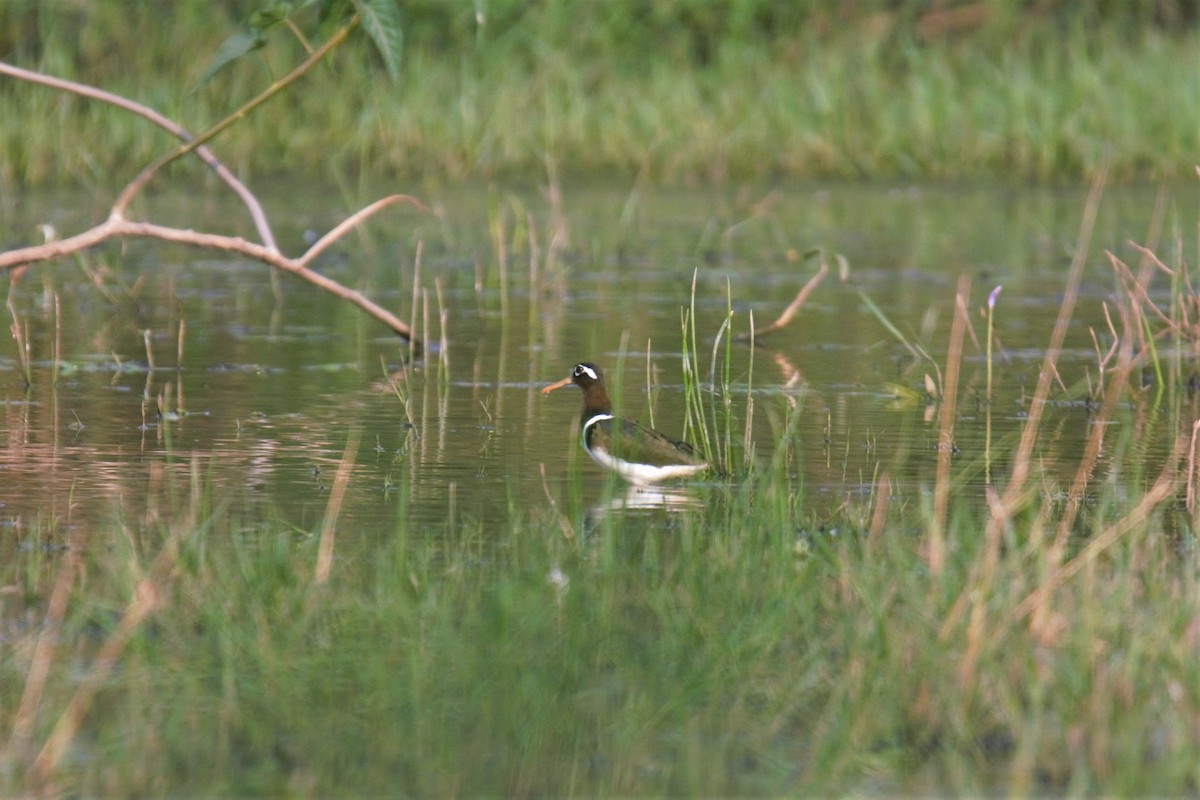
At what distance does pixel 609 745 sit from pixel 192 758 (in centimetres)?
78

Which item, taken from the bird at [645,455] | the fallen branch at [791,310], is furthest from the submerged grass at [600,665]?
the fallen branch at [791,310]

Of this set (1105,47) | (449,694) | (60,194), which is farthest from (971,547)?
(1105,47)

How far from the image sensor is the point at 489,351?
10.6 meters

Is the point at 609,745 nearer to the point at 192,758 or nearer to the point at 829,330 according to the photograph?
the point at 192,758

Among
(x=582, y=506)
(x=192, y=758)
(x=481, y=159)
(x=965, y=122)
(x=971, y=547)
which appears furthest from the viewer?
(x=965, y=122)

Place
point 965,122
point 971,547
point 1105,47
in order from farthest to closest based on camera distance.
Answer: point 1105,47 < point 965,122 < point 971,547

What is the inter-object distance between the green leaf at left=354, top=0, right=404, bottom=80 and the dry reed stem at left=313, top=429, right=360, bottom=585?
1244 millimetres

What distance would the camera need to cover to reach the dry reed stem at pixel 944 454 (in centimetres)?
495

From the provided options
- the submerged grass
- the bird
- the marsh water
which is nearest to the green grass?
the submerged grass

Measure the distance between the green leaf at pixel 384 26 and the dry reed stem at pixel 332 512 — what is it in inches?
49.0

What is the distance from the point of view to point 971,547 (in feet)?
18.3

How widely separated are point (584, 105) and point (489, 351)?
9862mm

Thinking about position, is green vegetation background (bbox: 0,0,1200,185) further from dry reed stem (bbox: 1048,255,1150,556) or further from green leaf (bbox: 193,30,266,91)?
green leaf (bbox: 193,30,266,91)

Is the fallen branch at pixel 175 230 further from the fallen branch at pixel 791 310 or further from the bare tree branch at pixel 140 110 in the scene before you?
the fallen branch at pixel 791 310
